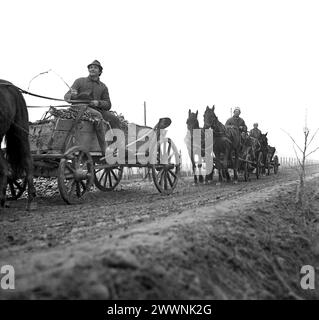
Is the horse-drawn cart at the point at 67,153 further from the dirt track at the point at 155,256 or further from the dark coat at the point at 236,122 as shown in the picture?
the dark coat at the point at 236,122

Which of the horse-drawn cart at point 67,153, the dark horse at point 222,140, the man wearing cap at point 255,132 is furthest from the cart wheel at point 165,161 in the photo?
the man wearing cap at point 255,132

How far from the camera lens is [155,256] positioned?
231 cm

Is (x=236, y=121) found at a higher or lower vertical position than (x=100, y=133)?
higher

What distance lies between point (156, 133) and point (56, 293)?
676cm

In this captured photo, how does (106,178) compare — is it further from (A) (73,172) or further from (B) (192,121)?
(B) (192,121)

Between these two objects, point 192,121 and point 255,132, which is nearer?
point 192,121

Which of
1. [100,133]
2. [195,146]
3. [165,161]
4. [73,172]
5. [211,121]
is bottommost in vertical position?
[73,172]

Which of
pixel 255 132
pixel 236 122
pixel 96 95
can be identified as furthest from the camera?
pixel 255 132

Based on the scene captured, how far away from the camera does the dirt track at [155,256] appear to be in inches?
75.5

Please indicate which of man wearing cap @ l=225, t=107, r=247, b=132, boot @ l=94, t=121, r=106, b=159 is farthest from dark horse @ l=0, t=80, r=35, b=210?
man wearing cap @ l=225, t=107, r=247, b=132

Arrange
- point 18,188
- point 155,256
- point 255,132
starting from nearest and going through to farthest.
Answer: point 155,256 → point 18,188 → point 255,132

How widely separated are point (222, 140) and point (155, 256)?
967 cm

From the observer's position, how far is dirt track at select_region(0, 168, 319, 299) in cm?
192

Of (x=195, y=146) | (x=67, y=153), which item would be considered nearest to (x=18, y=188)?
(x=67, y=153)
